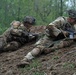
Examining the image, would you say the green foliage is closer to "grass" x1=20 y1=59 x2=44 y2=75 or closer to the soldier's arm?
"grass" x1=20 y1=59 x2=44 y2=75

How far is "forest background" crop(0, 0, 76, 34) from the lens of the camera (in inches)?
1489

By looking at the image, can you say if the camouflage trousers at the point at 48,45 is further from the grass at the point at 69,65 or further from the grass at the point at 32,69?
the grass at the point at 69,65

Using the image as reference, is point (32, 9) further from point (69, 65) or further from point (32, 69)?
point (69, 65)

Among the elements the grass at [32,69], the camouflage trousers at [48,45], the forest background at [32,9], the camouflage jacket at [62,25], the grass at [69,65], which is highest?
the camouflage jacket at [62,25]

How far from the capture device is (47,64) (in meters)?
8.12

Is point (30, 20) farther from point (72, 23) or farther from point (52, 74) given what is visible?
point (52, 74)

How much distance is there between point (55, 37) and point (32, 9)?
29.2 m

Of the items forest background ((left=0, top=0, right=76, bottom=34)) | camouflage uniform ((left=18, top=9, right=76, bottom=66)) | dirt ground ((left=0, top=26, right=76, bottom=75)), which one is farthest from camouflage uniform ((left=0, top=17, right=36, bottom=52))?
forest background ((left=0, top=0, right=76, bottom=34))

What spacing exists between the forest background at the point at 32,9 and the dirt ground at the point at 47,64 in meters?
28.0

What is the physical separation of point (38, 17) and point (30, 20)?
29.0 m

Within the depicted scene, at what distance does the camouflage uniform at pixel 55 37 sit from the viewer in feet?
29.5

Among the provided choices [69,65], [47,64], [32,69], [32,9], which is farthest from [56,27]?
[32,9]

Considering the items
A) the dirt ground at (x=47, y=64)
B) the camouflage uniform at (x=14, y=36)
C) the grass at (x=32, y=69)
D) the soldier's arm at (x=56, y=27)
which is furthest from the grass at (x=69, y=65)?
the camouflage uniform at (x=14, y=36)

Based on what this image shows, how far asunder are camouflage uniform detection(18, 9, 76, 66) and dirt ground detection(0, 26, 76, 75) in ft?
0.56
